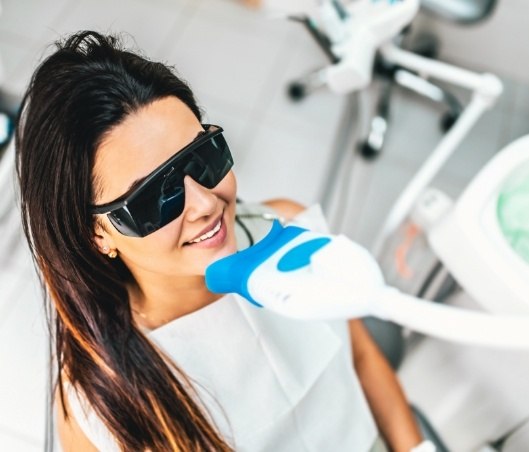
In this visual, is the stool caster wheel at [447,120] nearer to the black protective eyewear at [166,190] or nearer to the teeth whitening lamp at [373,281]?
the teeth whitening lamp at [373,281]

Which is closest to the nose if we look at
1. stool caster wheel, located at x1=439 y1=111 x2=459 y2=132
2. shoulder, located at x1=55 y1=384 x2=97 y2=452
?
shoulder, located at x1=55 y1=384 x2=97 y2=452

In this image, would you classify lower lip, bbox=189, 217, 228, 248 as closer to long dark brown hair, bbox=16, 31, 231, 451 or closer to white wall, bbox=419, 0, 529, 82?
long dark brown hair, bbox=16, 31, 231, 451

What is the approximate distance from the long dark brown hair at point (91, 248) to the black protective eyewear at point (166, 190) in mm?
37

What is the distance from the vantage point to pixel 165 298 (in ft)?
2.55

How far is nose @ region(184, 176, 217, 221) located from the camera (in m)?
0.55

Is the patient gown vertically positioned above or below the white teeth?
below

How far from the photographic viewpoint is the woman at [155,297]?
53 centimetres

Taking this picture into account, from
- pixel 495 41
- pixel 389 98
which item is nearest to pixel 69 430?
pixel 389 98

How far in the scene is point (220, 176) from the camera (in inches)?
22.9

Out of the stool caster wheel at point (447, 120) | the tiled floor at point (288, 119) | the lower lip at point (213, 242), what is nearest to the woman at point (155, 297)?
the lower lip at point (213, 242)

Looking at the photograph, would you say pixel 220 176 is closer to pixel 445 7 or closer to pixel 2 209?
pixel 2 209

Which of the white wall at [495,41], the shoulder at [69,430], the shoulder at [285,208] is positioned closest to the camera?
the shoulder at [69,430]

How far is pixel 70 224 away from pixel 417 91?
156 cm

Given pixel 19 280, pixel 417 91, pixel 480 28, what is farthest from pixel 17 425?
pixel 480 28
